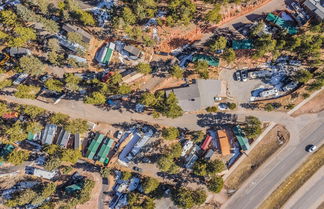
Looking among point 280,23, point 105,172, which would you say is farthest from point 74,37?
point 280,23

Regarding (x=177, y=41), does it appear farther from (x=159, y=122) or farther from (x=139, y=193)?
(x=139, y=193)

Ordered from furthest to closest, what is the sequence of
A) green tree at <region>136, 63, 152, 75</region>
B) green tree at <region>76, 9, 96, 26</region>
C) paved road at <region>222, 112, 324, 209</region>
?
paved road at <region>222, 112, 324, 209</region>, green tree at <region>136, 63, 152, 75</region>, green tree at <region>76, 9, 96, 26</region>

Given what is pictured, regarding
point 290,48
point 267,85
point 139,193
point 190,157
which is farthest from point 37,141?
point 290,48

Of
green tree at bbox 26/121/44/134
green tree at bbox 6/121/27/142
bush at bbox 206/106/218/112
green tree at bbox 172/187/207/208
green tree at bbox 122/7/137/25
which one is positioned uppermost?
green tree at bbox 122/7/137/25

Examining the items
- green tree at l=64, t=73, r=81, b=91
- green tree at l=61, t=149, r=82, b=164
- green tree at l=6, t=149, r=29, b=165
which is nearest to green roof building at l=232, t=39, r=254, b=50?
green tree at l=64, t=73, r=81, b=91

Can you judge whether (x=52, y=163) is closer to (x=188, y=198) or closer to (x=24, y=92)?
(x=24, y=92)

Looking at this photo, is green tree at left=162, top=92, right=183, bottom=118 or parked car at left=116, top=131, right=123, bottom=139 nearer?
green tree at left=162, top=92, right=183, bottom=118

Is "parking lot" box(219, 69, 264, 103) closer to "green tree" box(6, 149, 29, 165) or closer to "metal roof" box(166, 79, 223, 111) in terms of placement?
"metal roof" box(166, 79, 223, 111)
